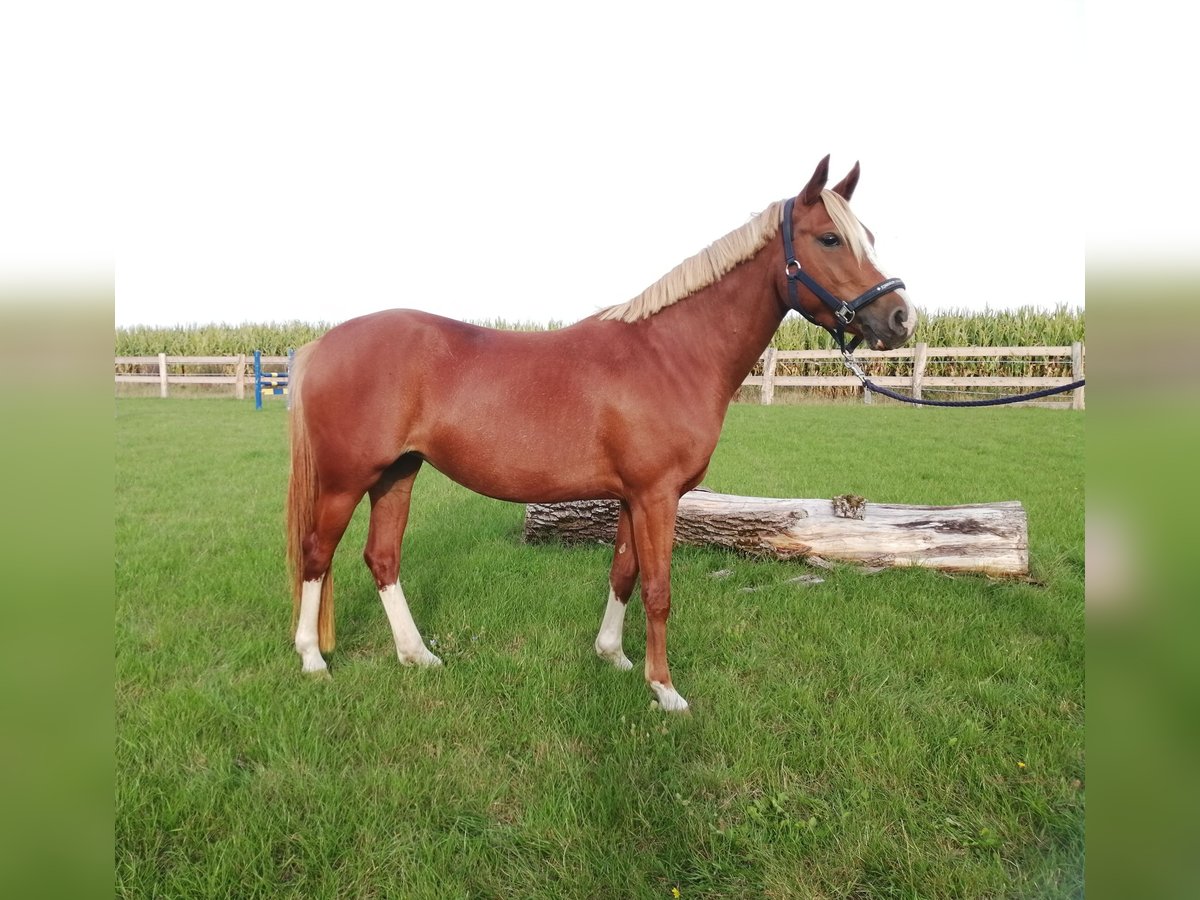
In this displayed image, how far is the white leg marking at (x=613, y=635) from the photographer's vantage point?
3.81 m

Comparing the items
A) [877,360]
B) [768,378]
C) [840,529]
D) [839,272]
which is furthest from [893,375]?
[839,272]

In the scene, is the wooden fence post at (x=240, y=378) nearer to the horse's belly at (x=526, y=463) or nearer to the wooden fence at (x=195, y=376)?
the wooden fence at (x=195, y=376)

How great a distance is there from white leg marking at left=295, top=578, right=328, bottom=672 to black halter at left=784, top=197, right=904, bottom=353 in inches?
120

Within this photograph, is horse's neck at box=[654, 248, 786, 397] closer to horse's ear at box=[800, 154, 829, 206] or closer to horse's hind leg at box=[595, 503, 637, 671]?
horse's ear at box=[800, 154, 829, 206]

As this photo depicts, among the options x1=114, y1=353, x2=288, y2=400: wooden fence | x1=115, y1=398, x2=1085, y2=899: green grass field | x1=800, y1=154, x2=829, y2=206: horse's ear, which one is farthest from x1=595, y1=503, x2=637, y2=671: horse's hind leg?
x1=114, y1=353, x2=288, y2=400: wooden fence

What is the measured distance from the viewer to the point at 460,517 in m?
7.23

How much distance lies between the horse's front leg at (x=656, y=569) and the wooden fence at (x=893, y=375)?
13516 millimetres

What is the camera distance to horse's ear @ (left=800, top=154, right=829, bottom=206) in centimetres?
303

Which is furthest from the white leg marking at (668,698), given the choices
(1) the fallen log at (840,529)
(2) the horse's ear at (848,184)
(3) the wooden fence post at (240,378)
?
(3) the wooden fence post at (240,378)

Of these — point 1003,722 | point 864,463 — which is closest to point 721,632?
point 1003,722

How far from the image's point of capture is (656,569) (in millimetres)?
3453
